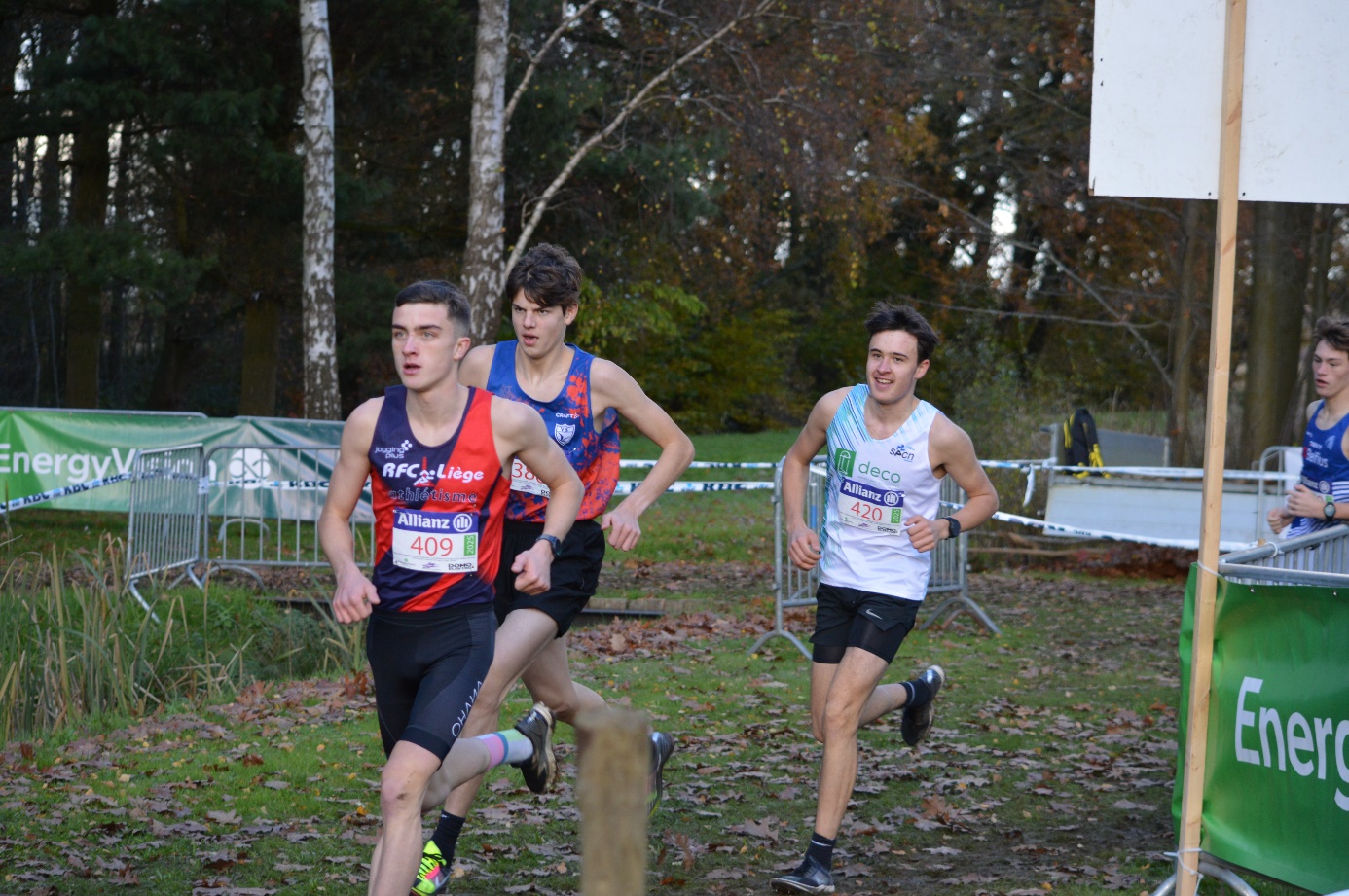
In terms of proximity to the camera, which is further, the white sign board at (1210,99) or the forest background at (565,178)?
the forest background at (565,178)

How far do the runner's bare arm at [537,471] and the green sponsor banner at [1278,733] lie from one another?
209 cm

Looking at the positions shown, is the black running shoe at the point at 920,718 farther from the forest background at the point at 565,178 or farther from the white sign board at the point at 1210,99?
the forest background at the point at 565,178

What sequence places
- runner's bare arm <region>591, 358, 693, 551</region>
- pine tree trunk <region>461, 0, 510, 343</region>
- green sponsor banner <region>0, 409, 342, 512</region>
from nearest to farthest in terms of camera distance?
1. runner's bare arm <region>591, 358, 693, 551</region>
2. green sponsor banner <region>0, 409, 342, 512</region>
3. pine tree trunk <region>461, 0, 510, 343</region>

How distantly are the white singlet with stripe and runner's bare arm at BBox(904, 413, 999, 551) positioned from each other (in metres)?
0.05

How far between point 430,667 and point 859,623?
1834 millimetres

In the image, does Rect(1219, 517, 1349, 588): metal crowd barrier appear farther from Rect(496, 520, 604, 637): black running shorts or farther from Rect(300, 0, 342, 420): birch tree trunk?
Rect(300, 0, 342, 420): birch tree trunk

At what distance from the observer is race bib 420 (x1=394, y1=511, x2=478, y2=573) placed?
167 inches

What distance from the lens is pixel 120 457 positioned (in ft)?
47.3

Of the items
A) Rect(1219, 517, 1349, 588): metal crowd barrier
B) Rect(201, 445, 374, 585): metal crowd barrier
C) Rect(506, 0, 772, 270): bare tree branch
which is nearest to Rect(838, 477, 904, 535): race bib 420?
Rect(1219, 517, 1349, 588): metal crowd barrier

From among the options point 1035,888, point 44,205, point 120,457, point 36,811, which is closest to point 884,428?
point 1035,888

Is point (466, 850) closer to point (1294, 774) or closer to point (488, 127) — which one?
point (1294, 774)

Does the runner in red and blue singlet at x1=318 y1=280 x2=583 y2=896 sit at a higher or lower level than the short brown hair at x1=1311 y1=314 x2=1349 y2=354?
lower

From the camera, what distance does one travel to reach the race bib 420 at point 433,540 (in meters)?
4.25

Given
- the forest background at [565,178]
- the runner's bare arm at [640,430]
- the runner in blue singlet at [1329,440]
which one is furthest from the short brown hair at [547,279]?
the forest background at [565,178]
